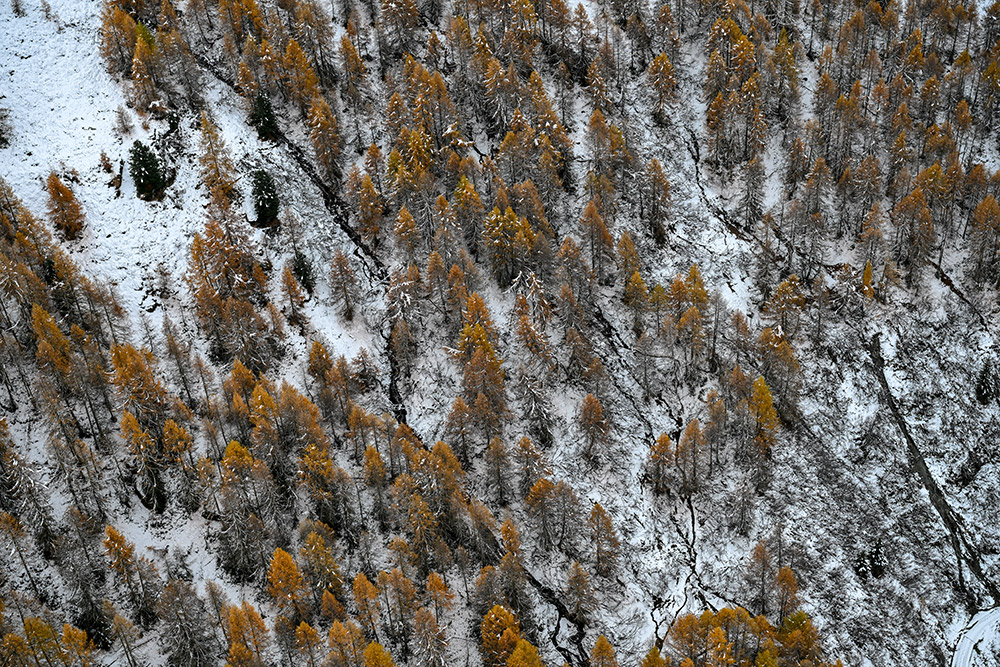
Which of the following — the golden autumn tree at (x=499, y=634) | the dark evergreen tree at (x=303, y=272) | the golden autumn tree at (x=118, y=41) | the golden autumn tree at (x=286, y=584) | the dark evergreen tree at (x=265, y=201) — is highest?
the golden autumn tree at (x=118, y=41)

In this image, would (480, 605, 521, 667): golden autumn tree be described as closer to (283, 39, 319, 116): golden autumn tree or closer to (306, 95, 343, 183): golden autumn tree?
(306, 95, 343, 183): golden autumn tree

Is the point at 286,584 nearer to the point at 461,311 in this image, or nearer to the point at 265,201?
the point at 461,311

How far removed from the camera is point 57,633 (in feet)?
202

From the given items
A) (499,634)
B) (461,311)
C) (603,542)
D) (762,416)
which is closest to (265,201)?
(461,311)

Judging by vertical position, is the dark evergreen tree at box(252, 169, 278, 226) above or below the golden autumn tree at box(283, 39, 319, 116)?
below

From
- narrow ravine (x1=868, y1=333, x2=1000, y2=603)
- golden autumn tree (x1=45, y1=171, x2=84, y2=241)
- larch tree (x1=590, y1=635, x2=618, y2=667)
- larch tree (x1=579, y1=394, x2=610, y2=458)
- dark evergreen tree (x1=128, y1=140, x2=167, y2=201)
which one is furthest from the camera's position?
dark evergreen tree (x1=128, y1=140, x2=167, y2=201)

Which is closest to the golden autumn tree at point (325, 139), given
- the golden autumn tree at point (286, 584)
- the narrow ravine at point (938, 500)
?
the golden autumn tree at point (286, 584)

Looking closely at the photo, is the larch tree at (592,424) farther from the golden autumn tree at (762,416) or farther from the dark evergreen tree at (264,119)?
the dark evergreen tree at (264,119)

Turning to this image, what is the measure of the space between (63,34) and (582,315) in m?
72.4

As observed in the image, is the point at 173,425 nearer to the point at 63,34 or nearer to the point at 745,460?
the point at 745,460

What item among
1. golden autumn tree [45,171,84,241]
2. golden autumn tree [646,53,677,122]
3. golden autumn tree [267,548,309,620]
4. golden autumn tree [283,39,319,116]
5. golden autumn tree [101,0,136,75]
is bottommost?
golden autumn tree [267,548,309,620]

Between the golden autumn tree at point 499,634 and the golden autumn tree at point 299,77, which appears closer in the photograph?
the golden autumn tree at point 499,634

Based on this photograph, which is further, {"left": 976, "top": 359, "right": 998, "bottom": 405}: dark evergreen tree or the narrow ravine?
{"left": 976, "top": 359, "right": 998, "bottom": 405}: dark evergreen tree

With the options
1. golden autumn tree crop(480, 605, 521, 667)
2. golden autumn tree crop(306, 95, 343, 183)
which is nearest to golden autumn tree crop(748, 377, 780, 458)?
golden autumn tree crop(480, 605, 521, 667)
